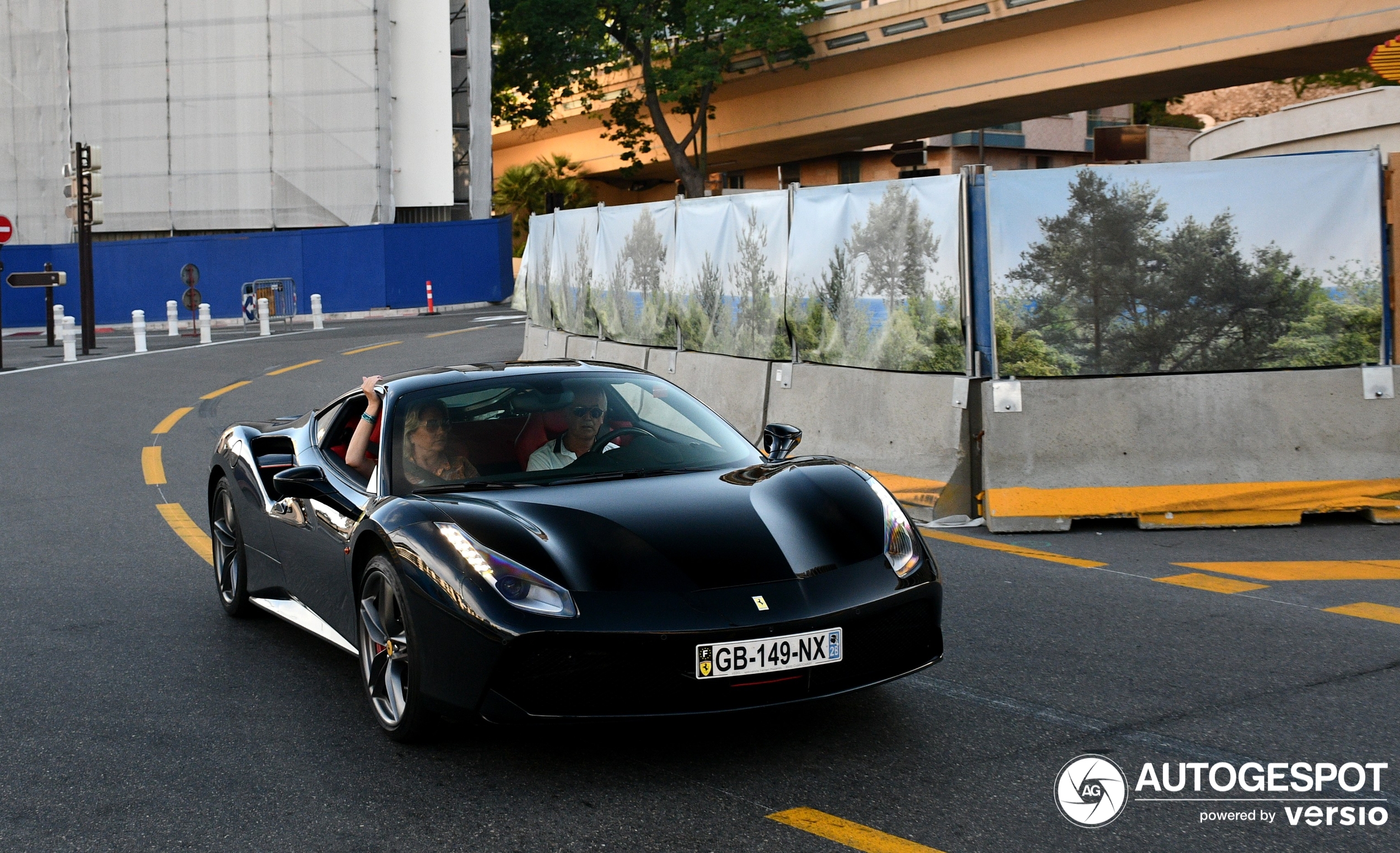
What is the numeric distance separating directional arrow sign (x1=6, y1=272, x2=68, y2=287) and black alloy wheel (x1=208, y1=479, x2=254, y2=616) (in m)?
22.7

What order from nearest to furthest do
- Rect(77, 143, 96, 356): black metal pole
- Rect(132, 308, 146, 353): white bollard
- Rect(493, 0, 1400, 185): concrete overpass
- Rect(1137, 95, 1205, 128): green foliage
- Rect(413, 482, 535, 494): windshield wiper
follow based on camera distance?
Rect(413, 482, 535, 494): windshield wiper, Rect(132, 308, 146, 353): white bollard, Rect(77, 143, 96, 356): black metal pole, Rect(493, 0, 1400, 185): concrete overpass, Rect(1137, 95, 1205, 128): green foliage

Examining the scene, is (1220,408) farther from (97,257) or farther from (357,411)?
(97,257)

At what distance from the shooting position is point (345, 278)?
40188 mm

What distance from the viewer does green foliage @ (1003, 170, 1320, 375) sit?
9.02 metres

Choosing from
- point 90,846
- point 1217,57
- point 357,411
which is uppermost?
point 1217,57

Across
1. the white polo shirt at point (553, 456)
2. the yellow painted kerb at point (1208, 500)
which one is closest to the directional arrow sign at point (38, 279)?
the yellow painted kerb at point (1208, 500)

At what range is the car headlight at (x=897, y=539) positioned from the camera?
4750mm

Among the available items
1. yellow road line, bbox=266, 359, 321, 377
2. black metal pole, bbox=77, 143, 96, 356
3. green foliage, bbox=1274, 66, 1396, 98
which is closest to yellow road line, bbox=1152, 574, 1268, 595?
yellow road line, bbox=266, 359, 321, 377

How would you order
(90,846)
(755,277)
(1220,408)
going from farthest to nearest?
(755,277)
(1220,408)
(90,846)

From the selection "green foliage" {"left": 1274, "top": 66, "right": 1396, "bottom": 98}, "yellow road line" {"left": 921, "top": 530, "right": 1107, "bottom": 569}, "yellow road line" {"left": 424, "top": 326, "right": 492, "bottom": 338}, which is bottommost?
"yellow road line" {"left": 921, "top": 530, "right": 1107, "bottom": 569}

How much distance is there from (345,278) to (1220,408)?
34096 millimetres

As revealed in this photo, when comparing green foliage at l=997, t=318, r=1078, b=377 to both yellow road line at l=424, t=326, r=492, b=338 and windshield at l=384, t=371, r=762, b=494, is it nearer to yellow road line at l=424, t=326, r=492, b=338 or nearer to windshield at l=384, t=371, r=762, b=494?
windshield at l=384, t=371, r=762, b=494

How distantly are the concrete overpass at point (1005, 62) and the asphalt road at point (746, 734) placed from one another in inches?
1153

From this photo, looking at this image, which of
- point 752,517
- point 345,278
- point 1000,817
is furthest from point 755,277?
point 345,278
